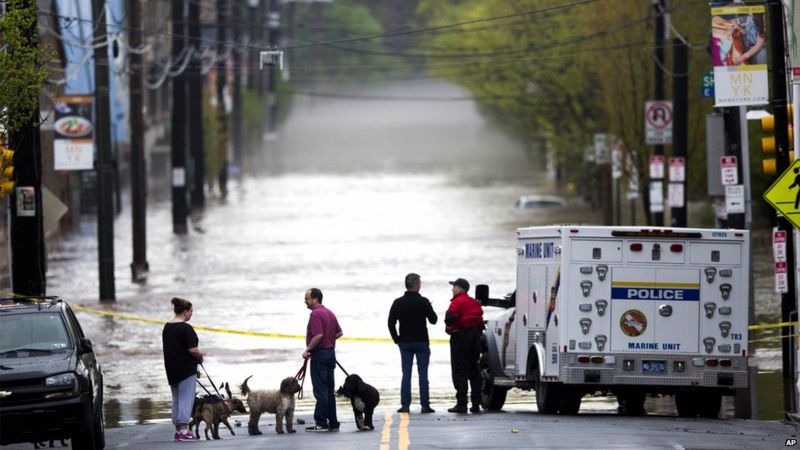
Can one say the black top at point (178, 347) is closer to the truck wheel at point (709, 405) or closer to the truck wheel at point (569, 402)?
the truck wheel at point (569, 402)

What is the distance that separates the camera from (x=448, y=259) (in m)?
44.1

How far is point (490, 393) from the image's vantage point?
20.2 meters

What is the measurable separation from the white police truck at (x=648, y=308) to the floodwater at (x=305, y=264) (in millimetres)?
2583

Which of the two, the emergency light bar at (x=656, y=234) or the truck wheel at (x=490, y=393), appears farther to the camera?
the truck wheel at (x=490, y=393)

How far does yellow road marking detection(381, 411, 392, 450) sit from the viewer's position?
49.6ft

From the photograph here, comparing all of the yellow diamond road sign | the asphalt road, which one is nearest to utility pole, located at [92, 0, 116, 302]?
the asphalt road

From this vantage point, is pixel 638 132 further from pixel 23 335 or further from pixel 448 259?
pixel 23 335

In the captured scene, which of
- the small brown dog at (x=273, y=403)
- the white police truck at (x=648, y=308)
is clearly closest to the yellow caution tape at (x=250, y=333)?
the white police truck at (x=648, y=308)

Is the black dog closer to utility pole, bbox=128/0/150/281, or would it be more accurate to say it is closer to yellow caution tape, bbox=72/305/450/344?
yellow caution tape, bbox=72/305/450/344

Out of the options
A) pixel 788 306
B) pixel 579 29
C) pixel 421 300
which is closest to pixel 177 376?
pixel 421 300

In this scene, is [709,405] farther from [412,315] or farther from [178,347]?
[178,347]

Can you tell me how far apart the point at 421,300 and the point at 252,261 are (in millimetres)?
26987

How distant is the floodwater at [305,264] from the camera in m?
25.1

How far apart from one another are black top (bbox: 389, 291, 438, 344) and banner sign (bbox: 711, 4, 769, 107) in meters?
7.05
